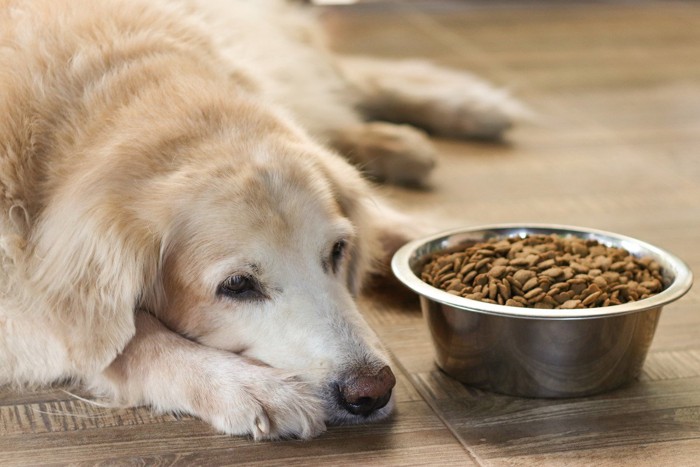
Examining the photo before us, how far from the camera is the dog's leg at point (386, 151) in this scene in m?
3.38

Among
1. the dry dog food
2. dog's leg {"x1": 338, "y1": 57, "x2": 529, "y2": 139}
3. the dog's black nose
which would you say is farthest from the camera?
dog's leg {"x1": 338, "y1": 57, "x2": 529, "y2": 139}

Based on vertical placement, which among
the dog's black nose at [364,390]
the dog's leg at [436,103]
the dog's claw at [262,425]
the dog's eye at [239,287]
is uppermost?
the dog's eye at [239,287]

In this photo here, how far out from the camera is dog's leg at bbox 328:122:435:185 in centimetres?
338

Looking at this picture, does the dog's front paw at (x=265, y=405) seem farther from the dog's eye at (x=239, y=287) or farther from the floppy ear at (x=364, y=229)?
the floppy ear at (x=364, y=229)

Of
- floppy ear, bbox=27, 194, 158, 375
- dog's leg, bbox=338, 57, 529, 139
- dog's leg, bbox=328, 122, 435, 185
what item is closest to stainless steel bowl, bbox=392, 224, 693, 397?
floppy ear, bbox=27, 194, 158, 375

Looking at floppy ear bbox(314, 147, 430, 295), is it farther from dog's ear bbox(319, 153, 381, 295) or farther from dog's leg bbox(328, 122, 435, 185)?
dog's leg bbox(328, 122, 435, 185)

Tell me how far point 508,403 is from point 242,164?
0.71 meters

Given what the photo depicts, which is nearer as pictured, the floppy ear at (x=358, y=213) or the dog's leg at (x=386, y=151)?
the floppy ear at (x=358, y=213)

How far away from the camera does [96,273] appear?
1.92 meters

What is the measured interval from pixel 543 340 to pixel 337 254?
0.46m

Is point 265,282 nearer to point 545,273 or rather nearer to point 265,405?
point 265,405

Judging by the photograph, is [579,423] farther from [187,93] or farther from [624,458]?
[187,93]

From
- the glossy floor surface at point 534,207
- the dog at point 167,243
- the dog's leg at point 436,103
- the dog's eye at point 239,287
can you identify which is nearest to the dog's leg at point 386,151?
the glossy floor surface at point 534,207

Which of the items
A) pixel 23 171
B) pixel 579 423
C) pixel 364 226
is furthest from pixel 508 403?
pixel 23 171
